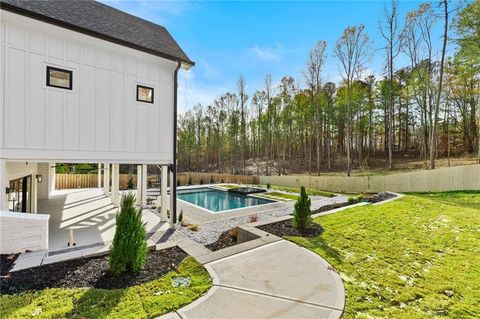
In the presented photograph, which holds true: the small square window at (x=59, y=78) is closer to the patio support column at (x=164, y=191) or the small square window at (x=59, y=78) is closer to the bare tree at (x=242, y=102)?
the patio support column at (x=164, y=191)

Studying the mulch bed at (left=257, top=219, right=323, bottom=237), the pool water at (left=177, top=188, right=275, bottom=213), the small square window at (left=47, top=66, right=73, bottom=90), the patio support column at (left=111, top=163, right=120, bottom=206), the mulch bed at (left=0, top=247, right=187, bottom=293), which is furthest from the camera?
the pool water at (left=177, top=188, right=275, bottom=213)

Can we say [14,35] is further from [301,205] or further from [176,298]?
[301,205]

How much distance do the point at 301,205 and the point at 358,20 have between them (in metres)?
19.2

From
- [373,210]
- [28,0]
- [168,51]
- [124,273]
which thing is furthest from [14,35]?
[373,210]

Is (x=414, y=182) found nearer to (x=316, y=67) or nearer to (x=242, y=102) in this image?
(x=316, y=67)

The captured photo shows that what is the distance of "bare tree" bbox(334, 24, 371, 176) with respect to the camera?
19.1 metres

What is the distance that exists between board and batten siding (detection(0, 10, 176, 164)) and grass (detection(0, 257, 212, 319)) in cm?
377

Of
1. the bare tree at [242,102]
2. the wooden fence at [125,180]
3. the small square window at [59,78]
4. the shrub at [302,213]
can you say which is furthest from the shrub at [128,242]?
the bare tree at [242,102]

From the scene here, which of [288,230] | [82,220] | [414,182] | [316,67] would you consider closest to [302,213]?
[288,230]

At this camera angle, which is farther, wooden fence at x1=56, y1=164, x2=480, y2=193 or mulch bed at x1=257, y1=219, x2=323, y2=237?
wooden fence at x1=56, y1=164, x2=480, y2=193

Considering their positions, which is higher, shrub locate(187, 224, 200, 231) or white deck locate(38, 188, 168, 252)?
white deck locate(38, 188, 168, 252)

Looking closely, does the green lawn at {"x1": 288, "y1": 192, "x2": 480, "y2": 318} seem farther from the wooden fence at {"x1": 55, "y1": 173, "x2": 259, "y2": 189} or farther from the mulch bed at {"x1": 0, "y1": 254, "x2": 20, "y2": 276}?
the wooden fence at {"x1": 55, "y1": 173, "x2": 259, "y2": 189}

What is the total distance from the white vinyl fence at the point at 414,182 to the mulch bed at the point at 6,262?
17.9 meters

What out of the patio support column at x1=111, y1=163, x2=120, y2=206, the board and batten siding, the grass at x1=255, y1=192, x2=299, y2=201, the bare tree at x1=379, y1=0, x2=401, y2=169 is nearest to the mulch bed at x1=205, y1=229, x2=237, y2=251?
the board and batten siding
